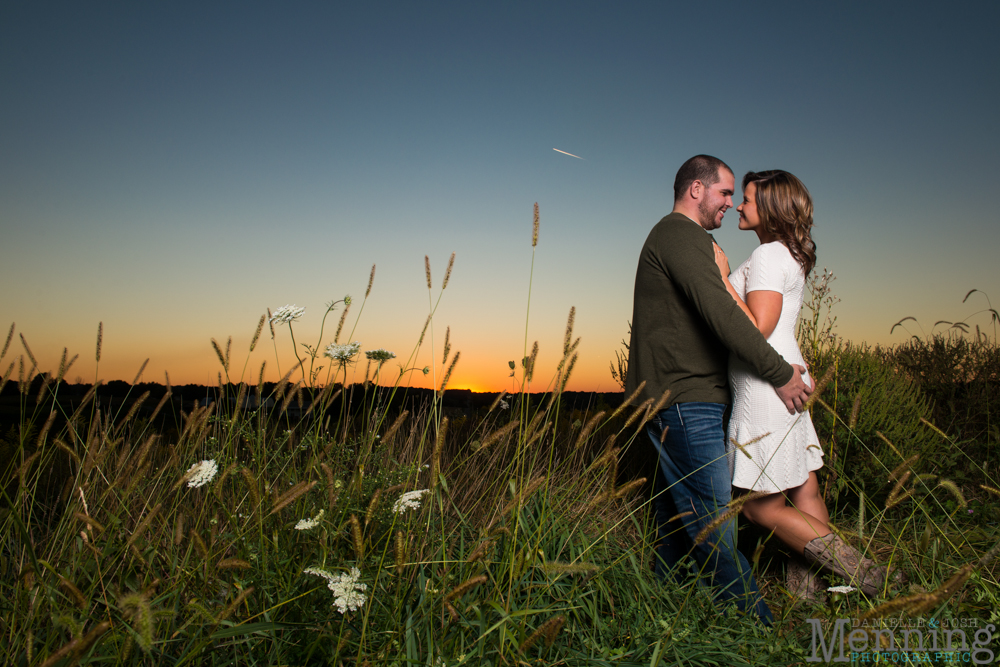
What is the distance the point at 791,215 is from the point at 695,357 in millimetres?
966

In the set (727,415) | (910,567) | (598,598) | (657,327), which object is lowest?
(598,598)

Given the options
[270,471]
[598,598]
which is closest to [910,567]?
[598,598]

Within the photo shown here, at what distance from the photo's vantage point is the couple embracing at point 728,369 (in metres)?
2.89

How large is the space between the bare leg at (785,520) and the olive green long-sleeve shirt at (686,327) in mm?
560

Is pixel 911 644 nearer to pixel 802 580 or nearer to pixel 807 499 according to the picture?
pixel 807 499

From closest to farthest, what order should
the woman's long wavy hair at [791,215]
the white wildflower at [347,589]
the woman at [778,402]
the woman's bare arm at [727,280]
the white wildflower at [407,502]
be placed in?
the white wildflower at [347,589] < the white wildflower at [407,502] < the woman at [778,402] < the woman's bare arm at [727,280] < the woman's long wavy hair at [791,215]

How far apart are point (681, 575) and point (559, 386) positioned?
5.62 feet

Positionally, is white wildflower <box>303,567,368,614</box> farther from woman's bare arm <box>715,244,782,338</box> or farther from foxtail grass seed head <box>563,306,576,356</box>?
woman's bare arm <box>715,244,782,338</box>

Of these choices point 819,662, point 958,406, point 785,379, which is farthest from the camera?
point 958,406

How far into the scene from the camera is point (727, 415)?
3.40 m

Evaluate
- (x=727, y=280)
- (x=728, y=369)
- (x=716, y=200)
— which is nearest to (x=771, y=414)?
(x=728, y=369)

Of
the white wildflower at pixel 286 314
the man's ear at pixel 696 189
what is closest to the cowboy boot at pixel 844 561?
the man's ear at pixel 696 189

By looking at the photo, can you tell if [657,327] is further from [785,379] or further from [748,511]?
[748,511]

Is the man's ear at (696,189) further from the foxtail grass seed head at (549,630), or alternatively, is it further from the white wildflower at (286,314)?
the foxtail grass seed head at (549,630)
